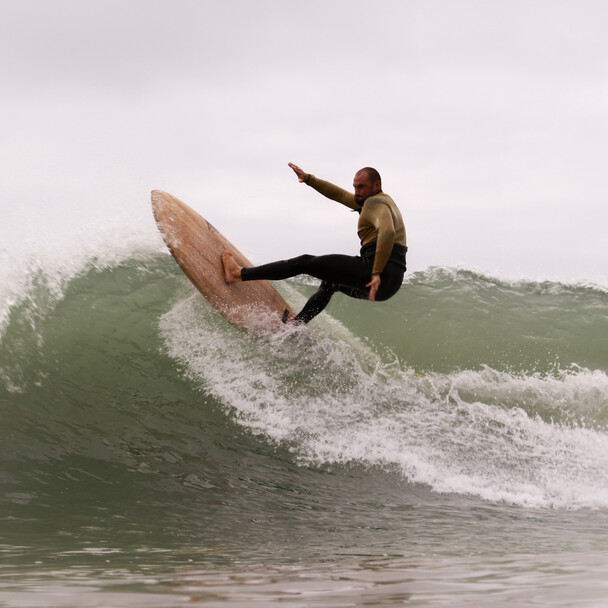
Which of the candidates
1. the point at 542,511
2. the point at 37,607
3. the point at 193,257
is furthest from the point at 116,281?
the point at 37,607

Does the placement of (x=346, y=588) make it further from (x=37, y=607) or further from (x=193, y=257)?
(x=193, y=257)

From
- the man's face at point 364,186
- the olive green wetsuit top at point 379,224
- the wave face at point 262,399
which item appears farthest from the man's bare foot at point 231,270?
the man's face at point 364,186

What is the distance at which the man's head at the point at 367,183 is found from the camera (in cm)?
512

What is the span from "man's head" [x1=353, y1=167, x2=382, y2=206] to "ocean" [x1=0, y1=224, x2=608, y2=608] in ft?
4.39

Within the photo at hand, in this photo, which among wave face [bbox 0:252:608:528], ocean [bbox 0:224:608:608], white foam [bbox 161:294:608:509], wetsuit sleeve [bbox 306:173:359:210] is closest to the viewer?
ocean [bbox 0:224:608:608]

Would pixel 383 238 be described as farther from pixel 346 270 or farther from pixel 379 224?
pixel 346 270

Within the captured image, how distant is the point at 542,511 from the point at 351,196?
8.66ft

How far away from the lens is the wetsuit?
16.0 ft

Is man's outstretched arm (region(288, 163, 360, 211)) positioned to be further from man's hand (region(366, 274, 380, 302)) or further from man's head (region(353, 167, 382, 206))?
man's hand (region(366, 274, 380, 302))

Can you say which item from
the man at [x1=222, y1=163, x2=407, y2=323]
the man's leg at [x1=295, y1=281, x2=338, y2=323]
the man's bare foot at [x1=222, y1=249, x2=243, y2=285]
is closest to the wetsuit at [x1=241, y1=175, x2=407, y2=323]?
the man at [x1=222, y1=163, x2=407, y2=323]

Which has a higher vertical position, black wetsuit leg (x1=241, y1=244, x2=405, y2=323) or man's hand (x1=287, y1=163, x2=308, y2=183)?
man's hand (x1=287, y1=163, x2=308, y2=183)

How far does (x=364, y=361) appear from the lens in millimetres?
6484

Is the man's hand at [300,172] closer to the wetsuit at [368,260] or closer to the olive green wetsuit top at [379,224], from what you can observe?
the olive green wetsuit top at [379,224]

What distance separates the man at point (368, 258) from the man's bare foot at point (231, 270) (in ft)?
0.73
